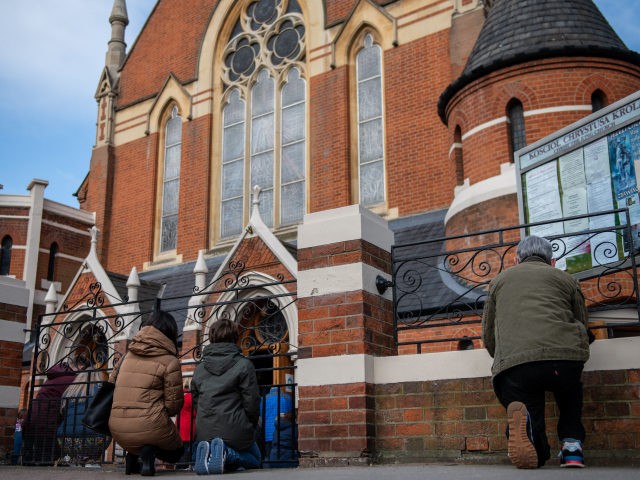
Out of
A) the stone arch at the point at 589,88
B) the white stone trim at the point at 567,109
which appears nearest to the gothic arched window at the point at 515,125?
the white stone trim at the point at 567,109

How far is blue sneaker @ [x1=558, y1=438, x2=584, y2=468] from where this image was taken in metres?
5.42

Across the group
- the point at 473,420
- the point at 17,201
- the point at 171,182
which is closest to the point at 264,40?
the point at 171,182

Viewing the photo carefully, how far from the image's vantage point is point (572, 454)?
5.45 m

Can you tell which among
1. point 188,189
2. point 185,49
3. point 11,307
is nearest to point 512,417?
point 11,307

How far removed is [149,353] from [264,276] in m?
A: 8.66

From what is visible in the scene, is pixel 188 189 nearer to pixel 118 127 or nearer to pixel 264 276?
pixel 118 127

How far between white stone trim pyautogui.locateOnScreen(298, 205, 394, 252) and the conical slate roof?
26.4 feet

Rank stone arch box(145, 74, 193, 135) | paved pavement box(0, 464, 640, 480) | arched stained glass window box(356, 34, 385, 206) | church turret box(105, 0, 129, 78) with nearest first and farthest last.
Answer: paved pavement box(0, 464, 640, 480), arched stained glass window box(356, 34, 385, 206), stone arch box(145, 74, 193, 135), church turret box(105, 0, 129, 78)

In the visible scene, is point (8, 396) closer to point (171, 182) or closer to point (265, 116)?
point (265, 116)

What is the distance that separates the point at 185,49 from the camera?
23.2 m

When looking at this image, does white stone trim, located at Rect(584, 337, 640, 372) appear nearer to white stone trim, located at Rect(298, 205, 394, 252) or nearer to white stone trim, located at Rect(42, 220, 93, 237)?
white stone trim, located at Rect(298, 205, 394, 252)

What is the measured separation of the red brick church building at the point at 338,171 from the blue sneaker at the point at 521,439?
2.88 feet

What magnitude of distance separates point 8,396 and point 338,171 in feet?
34.6

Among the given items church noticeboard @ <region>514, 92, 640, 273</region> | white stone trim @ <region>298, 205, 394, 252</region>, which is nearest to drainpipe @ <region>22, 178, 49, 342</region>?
church noticeboard @ <region>514, 92, 640, 273</region>
